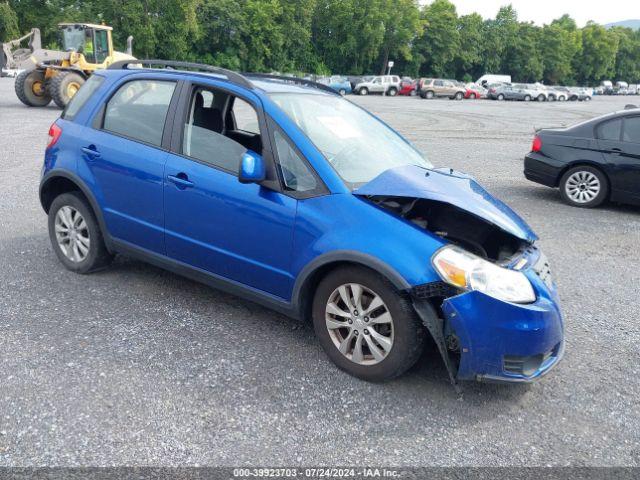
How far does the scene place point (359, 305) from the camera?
3328 mm

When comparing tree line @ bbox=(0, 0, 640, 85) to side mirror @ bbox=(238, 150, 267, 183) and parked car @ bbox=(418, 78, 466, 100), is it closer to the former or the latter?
parked car @ bbox=(418, 78, 466, 100)

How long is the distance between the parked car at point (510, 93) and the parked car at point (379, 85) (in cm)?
867

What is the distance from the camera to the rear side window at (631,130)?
7922 millimetres

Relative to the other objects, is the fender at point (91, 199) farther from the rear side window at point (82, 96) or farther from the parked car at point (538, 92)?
the parked car at point (538, 92)

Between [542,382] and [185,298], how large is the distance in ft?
8.54

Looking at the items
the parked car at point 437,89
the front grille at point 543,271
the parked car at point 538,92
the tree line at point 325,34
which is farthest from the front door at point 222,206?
the tree line at point 325,34

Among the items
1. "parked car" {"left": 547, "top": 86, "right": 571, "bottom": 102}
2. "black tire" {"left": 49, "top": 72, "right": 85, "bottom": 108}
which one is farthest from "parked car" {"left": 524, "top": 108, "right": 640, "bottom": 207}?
"parked car" {"left": 547, "top": 86, "right": 571, "bottom": 102}

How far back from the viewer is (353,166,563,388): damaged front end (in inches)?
118

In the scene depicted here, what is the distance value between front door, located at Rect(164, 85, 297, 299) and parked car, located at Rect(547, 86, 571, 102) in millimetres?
54873

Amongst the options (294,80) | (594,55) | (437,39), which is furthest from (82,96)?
(594,55)

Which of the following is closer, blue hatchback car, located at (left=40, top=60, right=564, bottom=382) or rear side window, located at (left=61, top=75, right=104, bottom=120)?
blue hatchback car, located at (left=40, top=60, right=564, bottom=382)

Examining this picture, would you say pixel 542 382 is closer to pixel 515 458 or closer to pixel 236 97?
pixel 515 458

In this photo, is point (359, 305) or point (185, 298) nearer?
point (359, 305)

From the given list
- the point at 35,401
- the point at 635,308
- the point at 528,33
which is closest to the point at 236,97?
the point at 35,401
